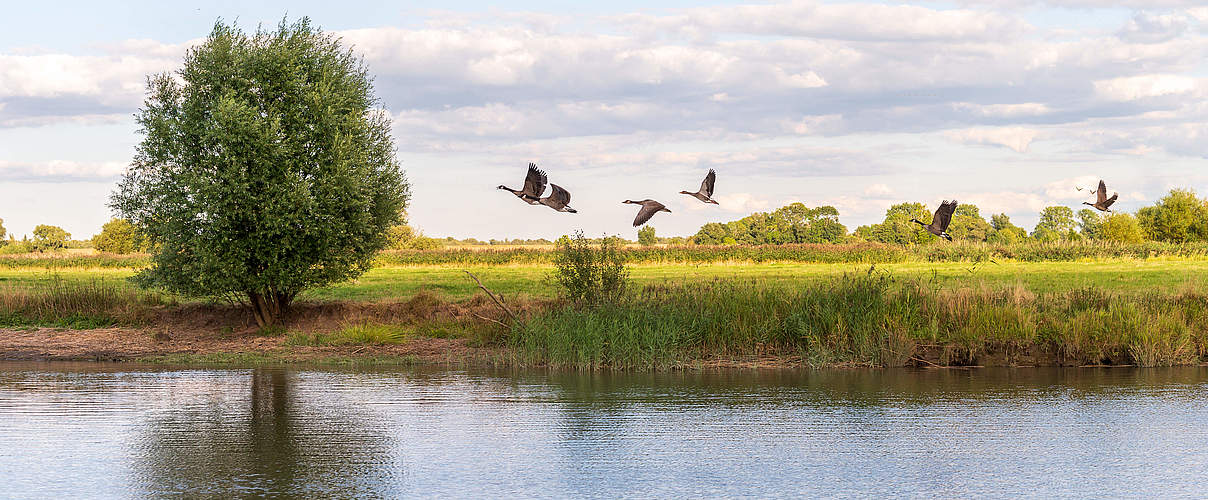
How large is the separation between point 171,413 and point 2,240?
10969cm

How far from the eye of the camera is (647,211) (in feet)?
58.5

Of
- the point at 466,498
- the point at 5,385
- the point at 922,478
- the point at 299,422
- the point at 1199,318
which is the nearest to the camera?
the point at 466,498

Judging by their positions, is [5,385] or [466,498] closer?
[466,498]

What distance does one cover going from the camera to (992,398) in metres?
13.1

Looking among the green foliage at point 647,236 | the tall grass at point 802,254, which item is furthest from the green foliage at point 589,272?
the green foliage at point 647,236

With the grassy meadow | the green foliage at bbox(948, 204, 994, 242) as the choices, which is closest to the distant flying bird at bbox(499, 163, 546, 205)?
the grassy meadow

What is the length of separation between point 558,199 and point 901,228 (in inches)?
2329

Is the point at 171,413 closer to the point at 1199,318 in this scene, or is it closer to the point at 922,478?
the point at 922,478

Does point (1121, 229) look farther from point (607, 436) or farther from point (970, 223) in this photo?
point (607, 436)

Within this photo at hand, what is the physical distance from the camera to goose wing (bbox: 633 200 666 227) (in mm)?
17516

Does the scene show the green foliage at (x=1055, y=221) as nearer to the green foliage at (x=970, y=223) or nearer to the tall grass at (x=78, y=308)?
the green foliage at (x=970, y=223)

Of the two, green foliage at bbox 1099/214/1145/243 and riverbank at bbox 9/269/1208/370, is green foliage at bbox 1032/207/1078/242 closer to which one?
green foliage at bbox 1099/214/1145/243

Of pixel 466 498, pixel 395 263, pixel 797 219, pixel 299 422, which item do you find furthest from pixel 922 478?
pixel 797 219

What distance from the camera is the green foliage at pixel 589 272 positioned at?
65.0 feet
